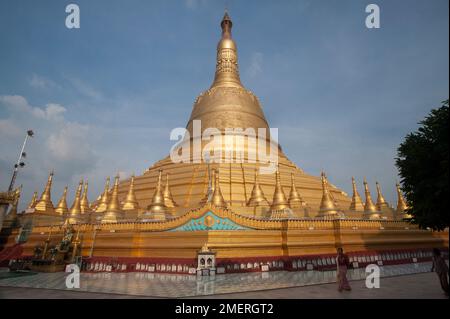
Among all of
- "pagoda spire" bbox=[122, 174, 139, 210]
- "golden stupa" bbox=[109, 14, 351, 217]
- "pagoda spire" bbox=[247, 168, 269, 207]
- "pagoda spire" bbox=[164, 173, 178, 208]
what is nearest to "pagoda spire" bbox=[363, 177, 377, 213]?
"golden stupa" bbox=[109, 14, 351, 217]

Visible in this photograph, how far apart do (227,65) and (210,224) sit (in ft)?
87.4

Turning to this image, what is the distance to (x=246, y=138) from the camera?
2761 centimetres

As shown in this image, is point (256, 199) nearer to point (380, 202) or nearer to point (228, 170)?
point (228, 170)

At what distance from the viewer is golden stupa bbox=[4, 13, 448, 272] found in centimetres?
1344

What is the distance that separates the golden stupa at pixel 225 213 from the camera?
1344 centimetres

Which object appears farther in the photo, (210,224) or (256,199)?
(256,199)

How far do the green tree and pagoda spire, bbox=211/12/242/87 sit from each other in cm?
2511

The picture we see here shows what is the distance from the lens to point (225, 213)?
13539 mm

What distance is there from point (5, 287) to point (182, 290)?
618 centimetres

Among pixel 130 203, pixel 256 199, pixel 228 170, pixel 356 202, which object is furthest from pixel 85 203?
pixel 356 202

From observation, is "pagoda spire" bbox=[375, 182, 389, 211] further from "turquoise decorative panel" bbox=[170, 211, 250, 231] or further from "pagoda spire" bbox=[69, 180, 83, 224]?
"pagoda spire" bbox=[69, 180, 83, 224]

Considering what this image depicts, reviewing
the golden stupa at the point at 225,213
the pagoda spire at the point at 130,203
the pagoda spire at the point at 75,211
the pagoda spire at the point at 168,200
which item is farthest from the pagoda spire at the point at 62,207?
the pagoda spire at the point at 168,200

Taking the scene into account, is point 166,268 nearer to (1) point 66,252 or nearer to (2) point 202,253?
(2) point 202,253
